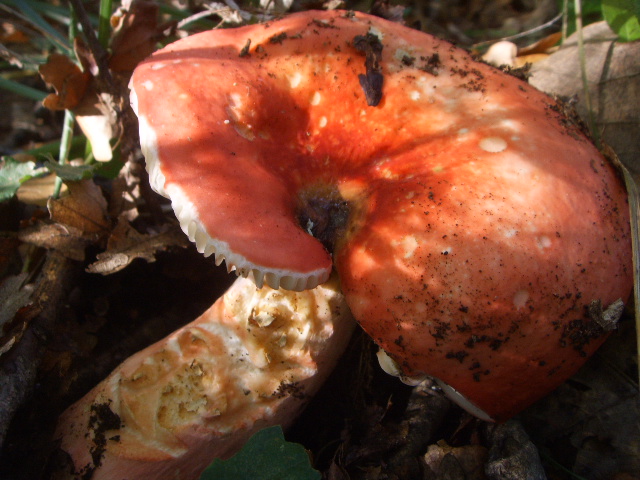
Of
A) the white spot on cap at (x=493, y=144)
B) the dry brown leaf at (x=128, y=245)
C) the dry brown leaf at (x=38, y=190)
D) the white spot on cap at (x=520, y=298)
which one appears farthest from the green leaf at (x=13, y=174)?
the white spot on cap at (x=520, y=298)

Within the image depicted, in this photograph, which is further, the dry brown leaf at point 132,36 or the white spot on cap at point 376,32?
the dry brown leaf at point 132,36

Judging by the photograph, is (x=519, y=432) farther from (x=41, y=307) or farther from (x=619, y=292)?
(x=41, y=307)

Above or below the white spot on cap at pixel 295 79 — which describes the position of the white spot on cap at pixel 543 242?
below

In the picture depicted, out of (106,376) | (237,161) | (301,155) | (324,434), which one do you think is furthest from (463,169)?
(106,376)

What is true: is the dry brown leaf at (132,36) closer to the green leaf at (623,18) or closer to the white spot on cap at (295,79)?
the white spot on cap at (295,79)

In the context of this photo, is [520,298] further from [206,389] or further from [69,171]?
[69,171]

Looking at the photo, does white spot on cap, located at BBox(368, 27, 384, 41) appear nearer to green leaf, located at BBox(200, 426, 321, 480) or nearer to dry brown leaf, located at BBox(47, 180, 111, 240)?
green leaf, located at BBox(200, 426, 321, 480)
